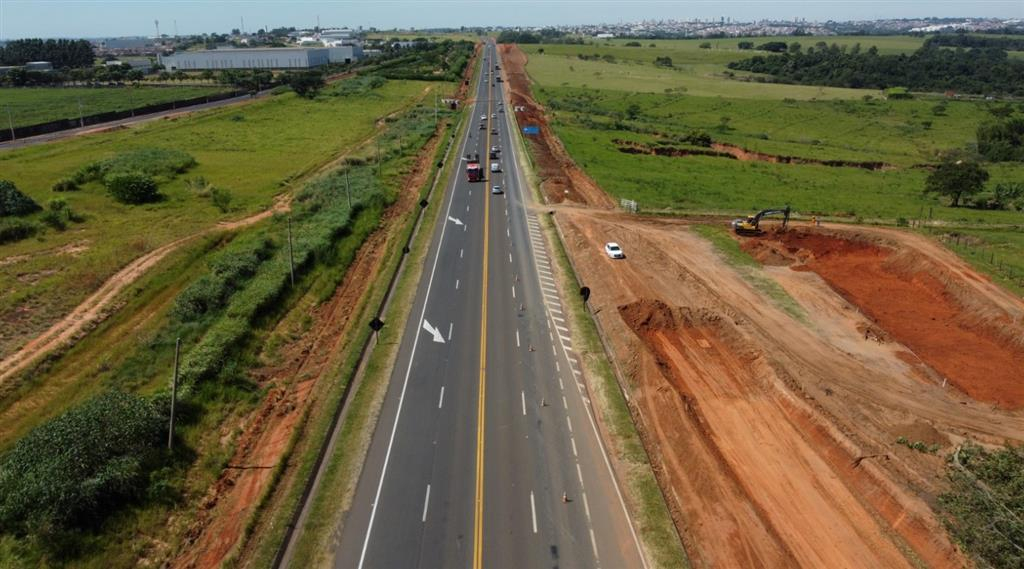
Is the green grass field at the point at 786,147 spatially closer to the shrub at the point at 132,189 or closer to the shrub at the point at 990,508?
the shrub at the point at 990,508

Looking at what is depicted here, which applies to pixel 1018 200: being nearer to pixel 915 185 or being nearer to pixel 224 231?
pixel 915 185

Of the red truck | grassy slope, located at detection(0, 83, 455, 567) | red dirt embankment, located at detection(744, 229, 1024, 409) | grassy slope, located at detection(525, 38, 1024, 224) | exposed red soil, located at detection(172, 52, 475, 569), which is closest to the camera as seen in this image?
grassy slope, located at detection(0, 83, 455, 567)

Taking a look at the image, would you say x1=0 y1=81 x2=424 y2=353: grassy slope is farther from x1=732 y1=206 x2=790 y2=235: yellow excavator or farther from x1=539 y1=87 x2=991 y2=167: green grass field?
x1=539 y1=87 x2=991 y2=167: green grass field

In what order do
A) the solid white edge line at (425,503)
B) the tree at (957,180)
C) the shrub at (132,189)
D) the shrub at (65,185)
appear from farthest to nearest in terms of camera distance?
the tree at (957,180) → the shrub at (65,185) → the shrub at (132,189) → the solid white edge line at (425,503)

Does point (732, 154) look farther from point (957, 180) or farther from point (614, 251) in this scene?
point (614, 251)

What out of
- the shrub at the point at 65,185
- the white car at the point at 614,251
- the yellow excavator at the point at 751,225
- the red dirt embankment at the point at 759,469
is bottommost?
the red dirt embankment at the point at 759,469

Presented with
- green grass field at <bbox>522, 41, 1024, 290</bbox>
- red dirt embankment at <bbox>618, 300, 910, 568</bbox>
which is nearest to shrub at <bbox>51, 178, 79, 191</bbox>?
green grass field at <bbox>522, 41, 1024, 290</bbox>

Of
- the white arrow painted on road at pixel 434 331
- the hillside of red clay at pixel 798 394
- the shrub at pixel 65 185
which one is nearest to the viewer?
the hillside of red clay at pixel 798 394

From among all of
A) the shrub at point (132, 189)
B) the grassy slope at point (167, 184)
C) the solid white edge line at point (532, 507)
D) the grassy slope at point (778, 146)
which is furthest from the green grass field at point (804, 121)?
the solid white edge line at point (532, 507)
